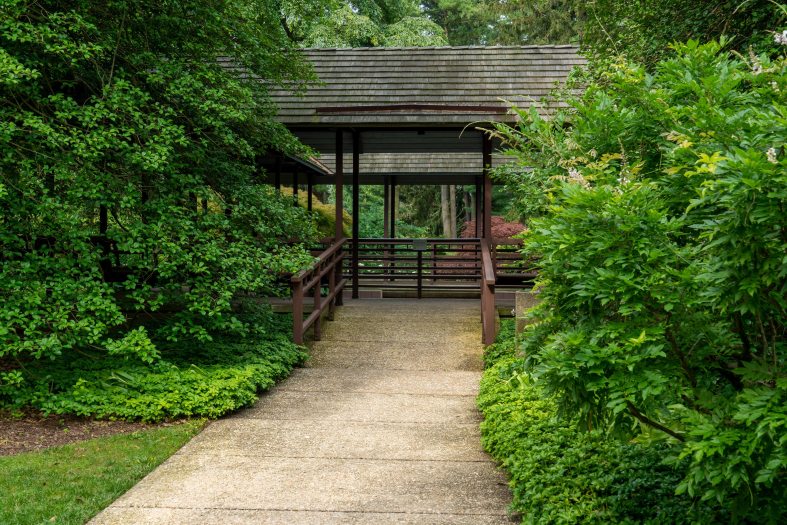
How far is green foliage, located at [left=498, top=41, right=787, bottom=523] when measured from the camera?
2621 mm

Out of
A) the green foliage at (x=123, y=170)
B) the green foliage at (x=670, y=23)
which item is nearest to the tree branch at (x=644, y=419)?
the green foliage at (x=123, y=170)

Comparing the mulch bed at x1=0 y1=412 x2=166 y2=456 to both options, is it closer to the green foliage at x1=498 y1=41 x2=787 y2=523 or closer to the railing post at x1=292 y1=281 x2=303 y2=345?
the railing post at x1=292 y1=281 x2=303 y2=345

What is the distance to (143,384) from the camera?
7066 millimetres

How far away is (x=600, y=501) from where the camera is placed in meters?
4.20

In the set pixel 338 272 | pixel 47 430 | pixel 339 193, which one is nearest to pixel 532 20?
pixel 339 193

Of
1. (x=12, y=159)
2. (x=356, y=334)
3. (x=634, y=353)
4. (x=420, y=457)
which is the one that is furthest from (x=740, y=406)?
(x=356, y=334)

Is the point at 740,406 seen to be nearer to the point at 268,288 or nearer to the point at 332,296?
the point at 268,288

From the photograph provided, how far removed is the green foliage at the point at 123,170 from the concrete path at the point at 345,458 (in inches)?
50.6

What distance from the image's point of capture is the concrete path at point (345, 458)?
4.61 m

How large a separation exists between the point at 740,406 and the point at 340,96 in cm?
1107

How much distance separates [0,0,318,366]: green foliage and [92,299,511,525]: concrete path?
1284mm

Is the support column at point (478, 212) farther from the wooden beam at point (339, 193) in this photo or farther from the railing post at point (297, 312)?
the railing post at point (297, 312)

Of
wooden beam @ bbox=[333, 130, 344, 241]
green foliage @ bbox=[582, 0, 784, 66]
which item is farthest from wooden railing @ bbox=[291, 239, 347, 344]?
green foliage @ bbox=[582, 0, 784, 66]

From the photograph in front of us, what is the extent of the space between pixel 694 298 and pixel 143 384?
5.42 meters
